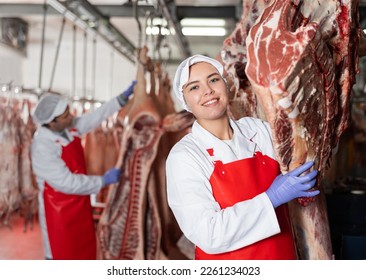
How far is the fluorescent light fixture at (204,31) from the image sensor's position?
4703 millimetres

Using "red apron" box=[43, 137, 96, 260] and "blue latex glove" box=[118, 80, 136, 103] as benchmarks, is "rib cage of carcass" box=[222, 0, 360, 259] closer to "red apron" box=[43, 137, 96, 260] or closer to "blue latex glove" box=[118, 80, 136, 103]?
"red apron" box=[43, 137, 96, 260]

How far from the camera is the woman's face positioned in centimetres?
127

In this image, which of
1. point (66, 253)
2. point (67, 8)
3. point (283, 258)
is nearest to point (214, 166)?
Result: point (283, 258)

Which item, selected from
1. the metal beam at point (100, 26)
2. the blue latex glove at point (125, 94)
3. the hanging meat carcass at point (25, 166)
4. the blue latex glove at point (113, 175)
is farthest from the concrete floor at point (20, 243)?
the metal beam at point (100, 26)

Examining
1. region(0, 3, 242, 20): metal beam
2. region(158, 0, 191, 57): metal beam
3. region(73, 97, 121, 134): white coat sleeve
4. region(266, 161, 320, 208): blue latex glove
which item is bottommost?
region(266, 161, 320, 208): blue latex glove

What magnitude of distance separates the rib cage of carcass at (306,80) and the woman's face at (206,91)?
78 mm

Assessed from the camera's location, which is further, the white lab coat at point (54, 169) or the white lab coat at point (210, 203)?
the white lab coat at point (54, 169)

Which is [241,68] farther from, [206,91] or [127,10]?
[127,10]

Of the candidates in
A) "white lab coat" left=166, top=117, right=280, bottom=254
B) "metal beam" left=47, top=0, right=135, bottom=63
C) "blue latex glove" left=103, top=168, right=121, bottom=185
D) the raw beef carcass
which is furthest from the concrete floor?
"white lab coat" left=166, top=117, right=280, bottom=254

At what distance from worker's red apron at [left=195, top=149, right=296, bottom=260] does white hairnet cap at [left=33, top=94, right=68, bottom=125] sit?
55.7 inches

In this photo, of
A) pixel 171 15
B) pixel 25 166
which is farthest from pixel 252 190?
pixel 25 166

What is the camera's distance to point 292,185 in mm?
1203

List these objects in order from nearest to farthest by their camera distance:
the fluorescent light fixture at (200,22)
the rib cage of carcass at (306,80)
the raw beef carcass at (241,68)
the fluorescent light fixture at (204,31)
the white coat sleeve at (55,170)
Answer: the rib cage of carcass at (306,80) → the raw beef carcass at (241,68) → the white coat sleeve at (55,170) → the fluorescent light fixture at (200,22) → the fluorescent light fixture at (204,31)

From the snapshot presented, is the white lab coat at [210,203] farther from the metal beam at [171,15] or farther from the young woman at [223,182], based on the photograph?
the metal beam at [171,15]
